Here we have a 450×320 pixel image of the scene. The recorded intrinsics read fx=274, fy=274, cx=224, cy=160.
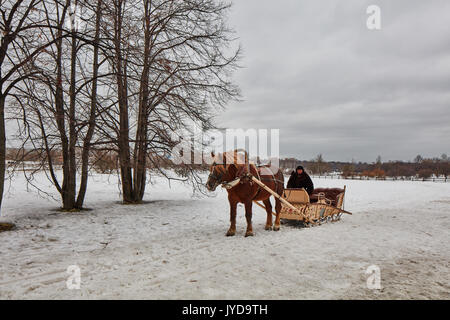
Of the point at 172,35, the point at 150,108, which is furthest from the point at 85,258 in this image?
the point at 172,35

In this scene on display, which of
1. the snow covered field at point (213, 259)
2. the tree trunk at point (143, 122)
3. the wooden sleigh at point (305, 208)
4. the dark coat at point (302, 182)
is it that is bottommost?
the snow covered field at point (213, 259)

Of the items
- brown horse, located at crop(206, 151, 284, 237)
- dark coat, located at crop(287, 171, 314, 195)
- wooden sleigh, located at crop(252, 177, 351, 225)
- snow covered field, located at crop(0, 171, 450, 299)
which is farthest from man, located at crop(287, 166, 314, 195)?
brown horse, located at crop(206, 151, 284, 237)

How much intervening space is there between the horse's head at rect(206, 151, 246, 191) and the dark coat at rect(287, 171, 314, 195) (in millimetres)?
3504

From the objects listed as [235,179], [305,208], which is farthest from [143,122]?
[305,208]

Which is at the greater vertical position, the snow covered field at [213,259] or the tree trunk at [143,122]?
the tree trunk at [143,122]

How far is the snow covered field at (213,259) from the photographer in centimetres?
399

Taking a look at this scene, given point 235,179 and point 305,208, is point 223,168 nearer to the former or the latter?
point 235,179

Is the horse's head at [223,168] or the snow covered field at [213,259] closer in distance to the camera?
the snow covered field at [213,259]

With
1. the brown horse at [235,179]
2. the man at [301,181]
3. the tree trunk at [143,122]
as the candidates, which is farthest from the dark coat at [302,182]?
the tree trunk at [143,122]

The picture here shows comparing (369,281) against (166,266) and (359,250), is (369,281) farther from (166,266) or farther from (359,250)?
(166,266)

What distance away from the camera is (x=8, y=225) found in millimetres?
7887

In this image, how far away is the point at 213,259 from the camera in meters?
5.50

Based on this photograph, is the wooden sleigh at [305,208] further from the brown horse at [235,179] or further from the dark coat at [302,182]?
the brown horse at [235,179]

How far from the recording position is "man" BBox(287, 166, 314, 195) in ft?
32.7
